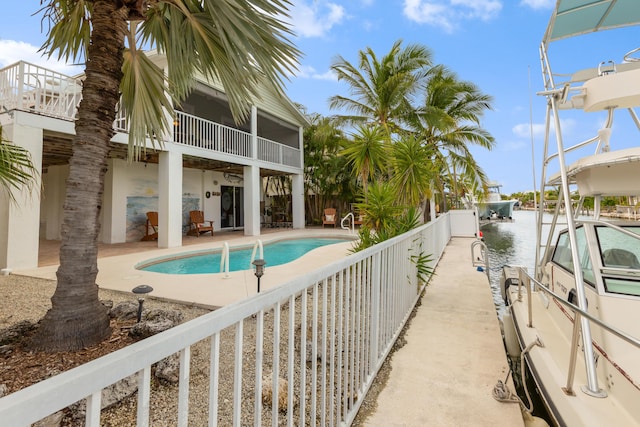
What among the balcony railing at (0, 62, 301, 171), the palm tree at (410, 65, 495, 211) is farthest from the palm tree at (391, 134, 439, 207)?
the palm tree at (410, 65, 495, 211)

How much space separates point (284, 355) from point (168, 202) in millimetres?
7514

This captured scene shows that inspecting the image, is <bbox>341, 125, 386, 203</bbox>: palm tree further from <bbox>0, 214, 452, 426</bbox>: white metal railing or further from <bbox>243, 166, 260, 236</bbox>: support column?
<bbox>243, 166, 260, 236</bbox>: support column

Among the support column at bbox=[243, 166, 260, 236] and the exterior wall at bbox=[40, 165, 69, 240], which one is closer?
the exterior wall at bbox=[40, 165, 69, 240]

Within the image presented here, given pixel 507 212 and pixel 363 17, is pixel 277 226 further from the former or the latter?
pixel 507 212

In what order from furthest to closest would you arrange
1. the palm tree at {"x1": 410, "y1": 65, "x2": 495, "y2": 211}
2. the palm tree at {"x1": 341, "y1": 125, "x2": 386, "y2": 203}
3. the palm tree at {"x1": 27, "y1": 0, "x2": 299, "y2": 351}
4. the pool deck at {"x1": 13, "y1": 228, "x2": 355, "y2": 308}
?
the palm tree at {"x1": 410, "y1": 65, "x2": 495, "y2": 211}
the palm tree at {"x1": 341, "y1": 125, "x2": 386, "y2": 203}
the pool deck at {"x1": 13, "y1": 228, "x2": 355, "y2": 308}
the palm tree at {"x1": 27, "y1": 0, "x2": 299, "y2": 351}

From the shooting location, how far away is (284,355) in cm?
274

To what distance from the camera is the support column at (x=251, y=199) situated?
1207cm

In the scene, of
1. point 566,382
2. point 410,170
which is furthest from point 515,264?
point 566,382

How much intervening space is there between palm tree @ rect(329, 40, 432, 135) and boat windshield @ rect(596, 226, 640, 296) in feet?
34.1

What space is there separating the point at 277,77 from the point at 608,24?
170 inches

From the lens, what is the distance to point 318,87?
15242mm

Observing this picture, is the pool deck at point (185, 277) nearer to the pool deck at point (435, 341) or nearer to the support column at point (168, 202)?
the pool deck at point (435, 341)

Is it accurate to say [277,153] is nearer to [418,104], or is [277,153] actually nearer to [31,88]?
[418,104]

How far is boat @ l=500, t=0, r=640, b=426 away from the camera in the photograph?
1745 millimetres
